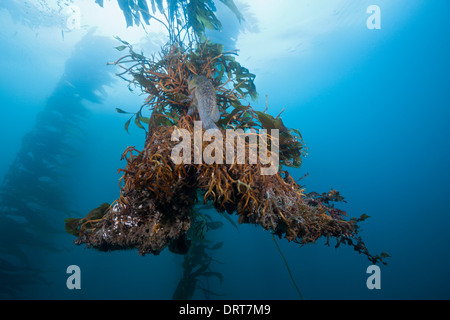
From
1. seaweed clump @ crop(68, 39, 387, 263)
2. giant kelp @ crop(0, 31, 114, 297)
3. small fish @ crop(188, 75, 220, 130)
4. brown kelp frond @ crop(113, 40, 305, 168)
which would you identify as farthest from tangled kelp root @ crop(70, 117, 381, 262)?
giant kelp @ crop(0, 31, 114, 297)

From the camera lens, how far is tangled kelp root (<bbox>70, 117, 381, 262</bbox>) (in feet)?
5.39

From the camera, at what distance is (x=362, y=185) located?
43375mm

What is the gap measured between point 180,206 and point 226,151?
0.77 m

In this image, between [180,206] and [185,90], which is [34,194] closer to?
[185,90]

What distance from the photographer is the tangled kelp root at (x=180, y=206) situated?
164 centimetres

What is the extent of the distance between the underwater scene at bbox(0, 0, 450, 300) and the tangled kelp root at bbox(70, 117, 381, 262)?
2 cm

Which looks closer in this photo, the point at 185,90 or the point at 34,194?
the point at 185,90

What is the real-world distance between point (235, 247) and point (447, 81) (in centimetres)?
5999

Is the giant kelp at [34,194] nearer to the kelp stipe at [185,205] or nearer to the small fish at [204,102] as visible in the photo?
the kelp stipe at [185,205]

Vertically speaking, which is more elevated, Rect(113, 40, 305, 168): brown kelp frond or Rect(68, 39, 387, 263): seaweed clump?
Rect(113, 40, 305, 168): brown kelp frond

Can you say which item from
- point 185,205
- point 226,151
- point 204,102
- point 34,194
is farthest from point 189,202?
point 34,194

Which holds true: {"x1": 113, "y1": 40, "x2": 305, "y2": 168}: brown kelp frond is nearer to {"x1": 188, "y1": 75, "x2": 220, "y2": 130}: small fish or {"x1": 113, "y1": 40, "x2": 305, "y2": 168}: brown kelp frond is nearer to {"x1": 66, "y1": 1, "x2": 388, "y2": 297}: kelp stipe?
{"x1": 188, "y1": 75, "x2": 220, "y2": 130}: small fish

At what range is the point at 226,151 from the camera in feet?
5.59
